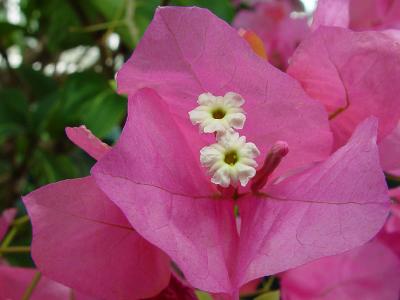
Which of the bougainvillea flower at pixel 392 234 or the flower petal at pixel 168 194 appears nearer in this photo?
the flower petal at pixel 168 194

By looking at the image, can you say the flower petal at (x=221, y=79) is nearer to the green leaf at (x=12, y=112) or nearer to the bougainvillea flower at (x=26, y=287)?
the bougainvillea flower at (x=26, y=287)

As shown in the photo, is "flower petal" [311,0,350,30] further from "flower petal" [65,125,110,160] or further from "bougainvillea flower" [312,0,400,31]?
"flower petal" [65,125,110,160]

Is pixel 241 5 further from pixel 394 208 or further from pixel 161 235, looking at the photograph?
pixel 161 235

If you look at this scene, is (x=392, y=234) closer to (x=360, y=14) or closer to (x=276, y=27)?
(x=360, y=14)

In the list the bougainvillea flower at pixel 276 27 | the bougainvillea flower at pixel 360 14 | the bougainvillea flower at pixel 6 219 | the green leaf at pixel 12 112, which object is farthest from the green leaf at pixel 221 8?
the bougainvillea flower at pixel 6 219

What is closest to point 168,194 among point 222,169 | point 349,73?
point 222,169

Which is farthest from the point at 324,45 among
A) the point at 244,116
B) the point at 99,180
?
the point at 99,180
